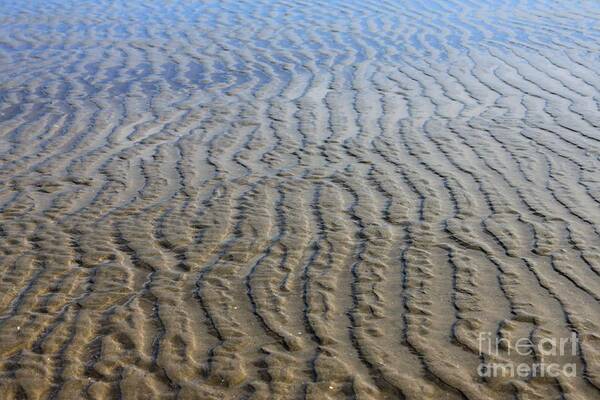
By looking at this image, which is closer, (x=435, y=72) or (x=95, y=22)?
(x=435, y=72)

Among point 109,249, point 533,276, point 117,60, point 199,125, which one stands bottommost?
point 117,60

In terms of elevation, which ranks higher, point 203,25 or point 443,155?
point 443,155

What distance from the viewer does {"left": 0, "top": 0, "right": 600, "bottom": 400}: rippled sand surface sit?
3516 mm

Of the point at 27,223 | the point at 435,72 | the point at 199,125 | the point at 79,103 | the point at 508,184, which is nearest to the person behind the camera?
the point at 27,223

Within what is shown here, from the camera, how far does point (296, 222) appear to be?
5.10 metres

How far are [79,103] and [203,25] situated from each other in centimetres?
512

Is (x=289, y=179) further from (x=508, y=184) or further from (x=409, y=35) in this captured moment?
(x=409, y=35)

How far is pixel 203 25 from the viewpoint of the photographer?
43.0 ft

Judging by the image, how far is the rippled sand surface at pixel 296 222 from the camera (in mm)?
3516

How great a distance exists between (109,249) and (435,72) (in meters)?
5.73

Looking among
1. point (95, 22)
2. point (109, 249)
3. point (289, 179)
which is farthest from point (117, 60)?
point (109, 249)

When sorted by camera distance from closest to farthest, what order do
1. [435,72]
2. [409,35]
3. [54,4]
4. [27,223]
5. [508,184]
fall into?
[27,223], [508,184], [435,72], [409,35], [54,4]

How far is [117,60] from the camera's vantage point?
34.6 ft

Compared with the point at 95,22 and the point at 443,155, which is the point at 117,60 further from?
the point at 443,155
